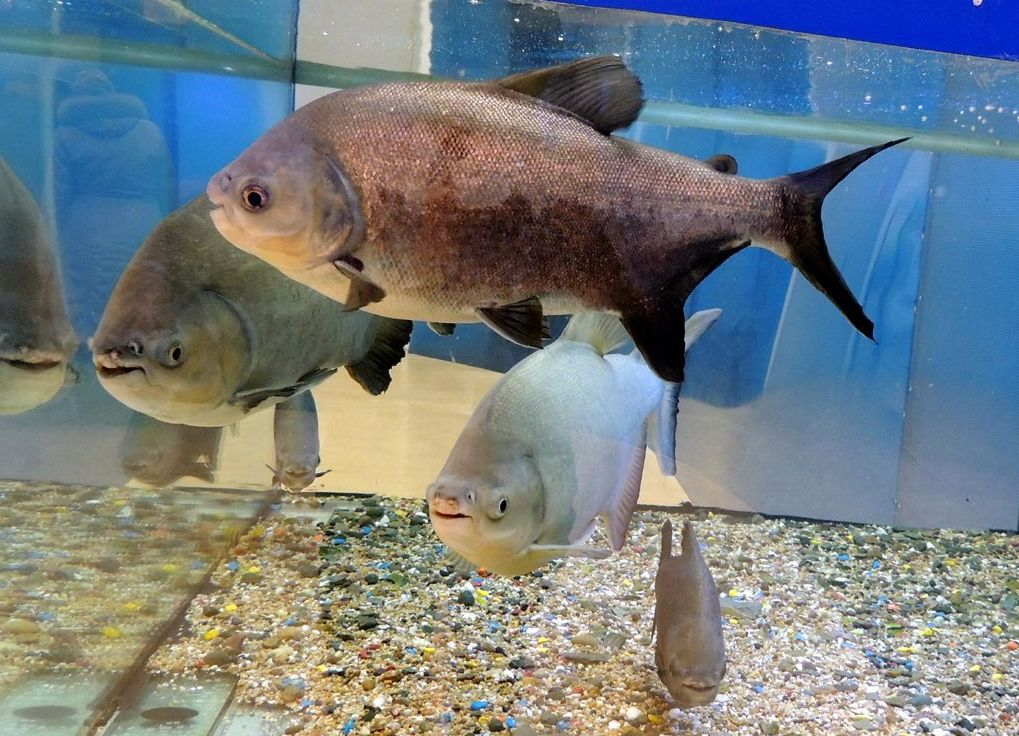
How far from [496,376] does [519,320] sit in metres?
1.41

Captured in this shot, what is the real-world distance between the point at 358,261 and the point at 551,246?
31cm

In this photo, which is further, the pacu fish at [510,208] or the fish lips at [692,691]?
the fish lips at [692,691]

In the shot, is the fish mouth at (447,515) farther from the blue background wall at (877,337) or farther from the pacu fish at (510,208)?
the blue background wall at (877,337)

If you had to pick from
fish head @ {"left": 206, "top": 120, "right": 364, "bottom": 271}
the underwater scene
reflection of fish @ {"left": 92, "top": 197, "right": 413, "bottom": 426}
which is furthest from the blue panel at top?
Result: fish head @ {"left": 206, "top": 120, "right": 364, "bottom": 271}

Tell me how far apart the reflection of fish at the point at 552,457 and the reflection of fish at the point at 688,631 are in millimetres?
690

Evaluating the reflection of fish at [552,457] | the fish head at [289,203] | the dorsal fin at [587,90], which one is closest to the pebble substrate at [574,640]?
the reflection of fish at [552,457]

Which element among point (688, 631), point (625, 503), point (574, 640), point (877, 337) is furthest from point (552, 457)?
point (877, 337)

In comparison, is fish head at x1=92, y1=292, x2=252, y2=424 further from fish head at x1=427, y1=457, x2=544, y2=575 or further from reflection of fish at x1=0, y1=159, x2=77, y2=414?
fish head at x1=427, y1=457, x2=544, y2=575

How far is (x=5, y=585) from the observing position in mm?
2490

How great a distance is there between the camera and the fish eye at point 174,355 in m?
1.59

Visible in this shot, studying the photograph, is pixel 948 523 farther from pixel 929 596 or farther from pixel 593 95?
pixel 593 95

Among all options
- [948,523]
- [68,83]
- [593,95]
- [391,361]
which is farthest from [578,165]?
[948,523]

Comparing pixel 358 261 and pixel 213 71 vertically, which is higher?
pixel 213 71

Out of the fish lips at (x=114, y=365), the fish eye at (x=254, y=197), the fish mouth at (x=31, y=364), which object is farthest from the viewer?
the fish mouth at (x=31, y=364)
